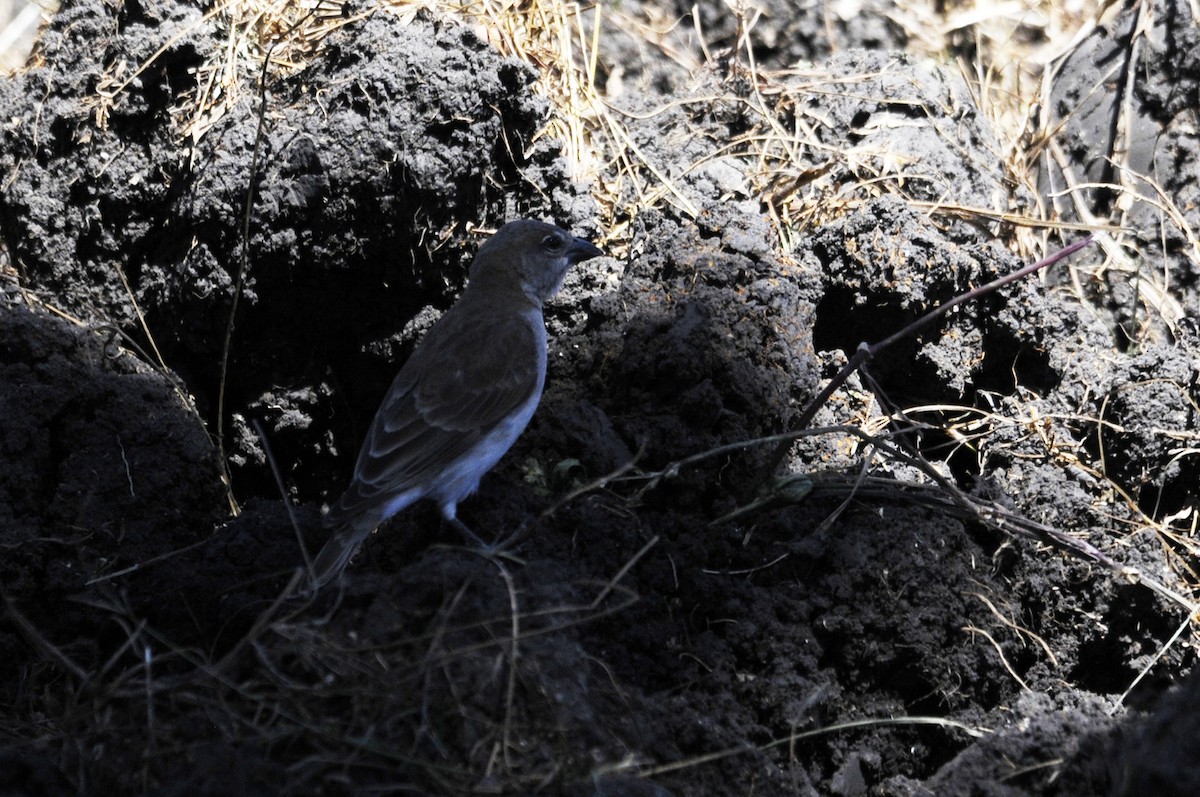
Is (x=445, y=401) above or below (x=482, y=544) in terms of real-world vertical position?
above

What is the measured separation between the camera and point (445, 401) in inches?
200

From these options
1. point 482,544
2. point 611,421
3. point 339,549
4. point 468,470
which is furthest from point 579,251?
point 339,549

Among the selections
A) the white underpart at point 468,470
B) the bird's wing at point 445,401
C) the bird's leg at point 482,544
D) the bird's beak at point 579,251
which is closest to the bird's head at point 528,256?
the bird's beak at point 579,251

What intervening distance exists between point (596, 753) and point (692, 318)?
2374 millimetres

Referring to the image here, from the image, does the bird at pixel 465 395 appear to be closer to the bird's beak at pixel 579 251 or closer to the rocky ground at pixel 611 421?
the bird's beak at pixel 579 251

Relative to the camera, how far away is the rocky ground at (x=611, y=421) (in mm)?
3445

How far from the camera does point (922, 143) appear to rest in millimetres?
6578

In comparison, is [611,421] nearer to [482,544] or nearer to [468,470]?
[468,470]

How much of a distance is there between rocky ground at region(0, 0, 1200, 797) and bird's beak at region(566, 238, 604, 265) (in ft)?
0.71

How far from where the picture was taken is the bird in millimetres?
4785

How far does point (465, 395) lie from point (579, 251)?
3.36 feet

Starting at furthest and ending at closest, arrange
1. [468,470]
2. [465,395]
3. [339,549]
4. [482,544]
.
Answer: [465,395] < [468,470] < [339,549] < [482,544]

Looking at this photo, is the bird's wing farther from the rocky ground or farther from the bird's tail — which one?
the rocky ground

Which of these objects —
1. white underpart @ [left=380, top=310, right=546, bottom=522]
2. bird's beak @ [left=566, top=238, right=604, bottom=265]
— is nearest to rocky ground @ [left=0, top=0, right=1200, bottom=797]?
white underpart @ [left=380, top=310, right=546, bottom=522]
